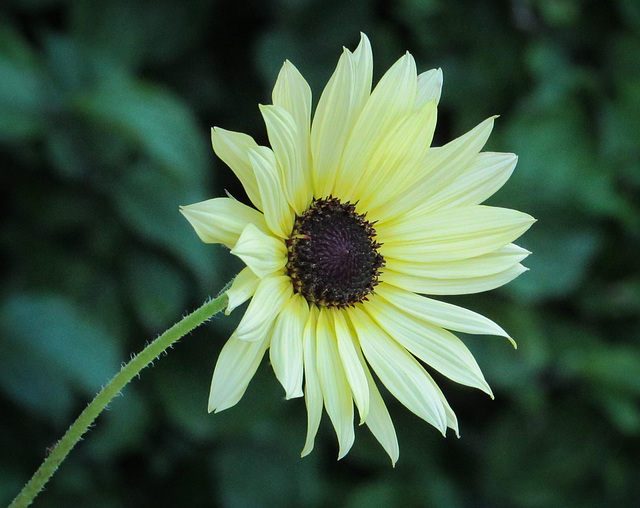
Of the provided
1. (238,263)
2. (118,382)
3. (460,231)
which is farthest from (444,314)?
(238,263)

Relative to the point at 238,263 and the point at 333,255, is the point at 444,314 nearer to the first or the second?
the point at 333,255

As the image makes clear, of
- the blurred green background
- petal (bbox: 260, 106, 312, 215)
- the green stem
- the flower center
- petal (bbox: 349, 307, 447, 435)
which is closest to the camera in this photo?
the green stem

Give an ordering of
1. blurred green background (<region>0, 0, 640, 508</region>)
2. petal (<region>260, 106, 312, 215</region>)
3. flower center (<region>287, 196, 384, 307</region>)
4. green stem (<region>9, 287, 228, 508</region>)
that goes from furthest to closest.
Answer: blurred green background (<region>0, 0, 640, 508</region>) → flower center (<region>287, 196, 384, 307</region>) → petal (<region>260, 106, 312, 215</region>) → green stem (<region>9, 287, 228, 508</region>)

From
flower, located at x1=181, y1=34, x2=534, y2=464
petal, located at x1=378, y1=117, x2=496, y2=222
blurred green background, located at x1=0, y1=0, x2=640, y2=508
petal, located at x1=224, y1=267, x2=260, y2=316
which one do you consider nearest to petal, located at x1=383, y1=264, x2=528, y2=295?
flower, located at x1=181, y1=34, x2=534, y2=464

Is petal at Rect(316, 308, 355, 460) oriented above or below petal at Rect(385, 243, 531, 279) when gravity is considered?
below

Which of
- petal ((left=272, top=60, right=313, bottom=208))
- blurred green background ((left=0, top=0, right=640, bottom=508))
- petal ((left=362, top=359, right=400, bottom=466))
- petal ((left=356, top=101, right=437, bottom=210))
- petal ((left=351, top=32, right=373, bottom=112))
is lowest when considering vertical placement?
petal ((left=362, top=359, right=400, bottom=466))

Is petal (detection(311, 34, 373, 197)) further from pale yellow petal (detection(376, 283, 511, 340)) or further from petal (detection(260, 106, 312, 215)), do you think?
pale yellow petal (detection(376, 283, 511, 340))

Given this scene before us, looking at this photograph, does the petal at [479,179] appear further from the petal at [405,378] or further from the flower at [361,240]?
the petal at [405,378]
